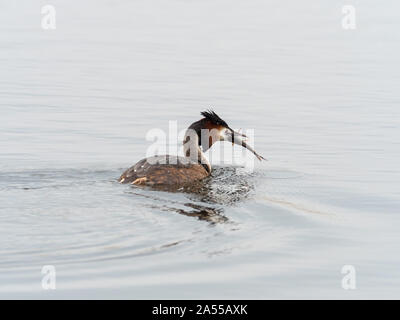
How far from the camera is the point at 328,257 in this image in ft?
29.1

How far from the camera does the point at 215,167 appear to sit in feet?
46.4

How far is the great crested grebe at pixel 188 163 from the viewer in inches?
468

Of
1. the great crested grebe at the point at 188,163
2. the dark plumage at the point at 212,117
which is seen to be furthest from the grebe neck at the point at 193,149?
the dark plumage at the point at 212,117

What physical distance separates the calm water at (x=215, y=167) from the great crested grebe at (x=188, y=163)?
1.09 feet

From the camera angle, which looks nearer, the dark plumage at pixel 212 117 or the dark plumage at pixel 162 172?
the dark plumage at pixel 162 172

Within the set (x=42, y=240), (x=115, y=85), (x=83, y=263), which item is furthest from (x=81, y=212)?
(x=115, y=85)

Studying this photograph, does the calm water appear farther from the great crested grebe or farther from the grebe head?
the grebe head

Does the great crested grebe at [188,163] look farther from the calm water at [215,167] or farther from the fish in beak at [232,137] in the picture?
the calm water at [215,167]

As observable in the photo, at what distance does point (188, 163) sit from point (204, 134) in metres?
0.93

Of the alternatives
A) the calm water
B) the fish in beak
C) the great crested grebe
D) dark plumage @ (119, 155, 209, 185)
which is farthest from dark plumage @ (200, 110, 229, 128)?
dark plumage @ (119, 155, 209, 185)

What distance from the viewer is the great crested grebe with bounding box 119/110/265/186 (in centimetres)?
1188

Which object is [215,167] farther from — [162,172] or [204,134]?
[162,172]

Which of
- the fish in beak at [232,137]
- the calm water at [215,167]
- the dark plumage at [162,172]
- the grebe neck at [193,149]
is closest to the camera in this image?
the calm water at [215,167]

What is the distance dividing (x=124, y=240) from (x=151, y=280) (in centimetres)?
115
